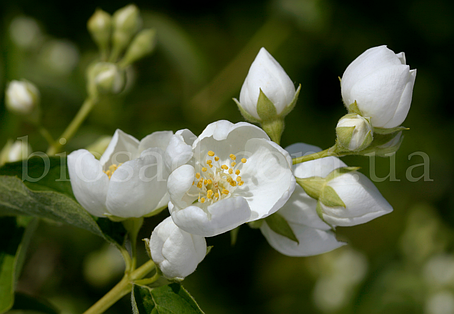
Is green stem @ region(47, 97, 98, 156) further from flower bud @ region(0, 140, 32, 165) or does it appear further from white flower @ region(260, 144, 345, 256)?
white flower @ region(260, 144, 345, 256)

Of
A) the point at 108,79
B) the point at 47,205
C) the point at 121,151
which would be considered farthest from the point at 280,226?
the point at 108,79

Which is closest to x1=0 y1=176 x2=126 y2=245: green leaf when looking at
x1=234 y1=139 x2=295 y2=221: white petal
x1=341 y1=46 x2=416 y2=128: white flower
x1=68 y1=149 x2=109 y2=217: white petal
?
x1=68 y1=149 x2=109 y2=217: white petal

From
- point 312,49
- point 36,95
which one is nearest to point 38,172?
point 36,95

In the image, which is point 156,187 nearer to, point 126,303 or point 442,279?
point 126,303

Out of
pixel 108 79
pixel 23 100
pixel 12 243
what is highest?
pixel 108 79

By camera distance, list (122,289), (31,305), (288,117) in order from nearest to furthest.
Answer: (122,289) → (31,305) → (288,117)

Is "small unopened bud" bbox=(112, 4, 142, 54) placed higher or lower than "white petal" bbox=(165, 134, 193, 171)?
lower

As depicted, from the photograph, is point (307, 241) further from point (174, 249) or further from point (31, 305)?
point (31, 305)

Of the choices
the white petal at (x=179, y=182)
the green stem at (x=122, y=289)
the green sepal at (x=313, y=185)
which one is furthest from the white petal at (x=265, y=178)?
the green stem at (x=122, y=289)
